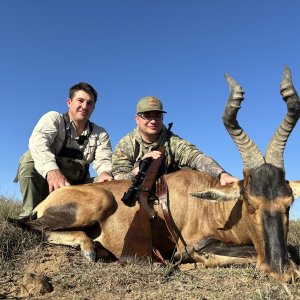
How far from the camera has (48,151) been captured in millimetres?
6688

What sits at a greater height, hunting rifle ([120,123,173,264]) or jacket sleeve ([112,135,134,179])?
jacket sleeve ([112,135,134,179])

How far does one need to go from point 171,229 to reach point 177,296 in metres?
2.01

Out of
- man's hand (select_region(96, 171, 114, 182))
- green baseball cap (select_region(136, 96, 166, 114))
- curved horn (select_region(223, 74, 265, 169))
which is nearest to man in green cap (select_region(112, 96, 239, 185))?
green baseball cap (select_region(136, 96, 166, 114))

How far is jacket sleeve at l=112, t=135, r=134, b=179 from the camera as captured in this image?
723 cm

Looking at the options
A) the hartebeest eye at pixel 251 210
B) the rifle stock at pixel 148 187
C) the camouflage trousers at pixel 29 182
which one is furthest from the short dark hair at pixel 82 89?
the hartebeest eye at pixel 251 210

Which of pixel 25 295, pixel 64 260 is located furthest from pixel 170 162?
pixel 25 295

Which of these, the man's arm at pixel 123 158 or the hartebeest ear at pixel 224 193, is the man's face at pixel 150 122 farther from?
the hartebeest ear at pixel 224 193

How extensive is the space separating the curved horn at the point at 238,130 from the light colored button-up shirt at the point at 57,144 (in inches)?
105

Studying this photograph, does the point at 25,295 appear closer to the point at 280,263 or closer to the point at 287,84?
the point at 280,263

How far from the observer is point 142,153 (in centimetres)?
723

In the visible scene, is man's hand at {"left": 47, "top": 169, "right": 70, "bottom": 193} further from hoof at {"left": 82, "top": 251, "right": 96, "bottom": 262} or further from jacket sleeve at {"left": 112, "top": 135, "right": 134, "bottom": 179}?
hoof at {"left": 82, "top": 251, "right": 96, "bottom": 262}

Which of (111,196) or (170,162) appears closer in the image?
(111,196)

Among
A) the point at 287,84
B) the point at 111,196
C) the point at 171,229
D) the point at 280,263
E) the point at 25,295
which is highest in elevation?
the point at 287,84

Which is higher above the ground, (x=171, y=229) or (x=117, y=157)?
(x=117, y=157)
